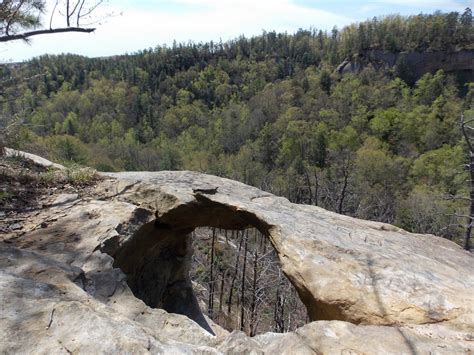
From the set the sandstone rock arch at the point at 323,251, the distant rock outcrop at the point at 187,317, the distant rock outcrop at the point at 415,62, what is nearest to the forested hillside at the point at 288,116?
the distant rock outcrop at the point at 415,62

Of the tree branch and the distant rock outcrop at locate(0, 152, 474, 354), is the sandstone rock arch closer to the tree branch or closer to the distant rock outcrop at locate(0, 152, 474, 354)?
the distant rock outcrop at locate(0, 152, 474, 354)

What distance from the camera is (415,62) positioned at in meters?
76.8

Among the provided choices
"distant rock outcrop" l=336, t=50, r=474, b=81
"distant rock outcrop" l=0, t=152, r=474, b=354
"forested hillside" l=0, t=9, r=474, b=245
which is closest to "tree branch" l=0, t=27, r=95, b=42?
"distant rock outcrop" l=0, t=152, r=474, b=354

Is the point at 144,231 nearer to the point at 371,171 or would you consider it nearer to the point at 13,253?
the point at 13,253

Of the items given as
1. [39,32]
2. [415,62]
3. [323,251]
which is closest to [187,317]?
[323,251]

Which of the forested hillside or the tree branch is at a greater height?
the tree branch

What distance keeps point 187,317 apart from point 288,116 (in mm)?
63120

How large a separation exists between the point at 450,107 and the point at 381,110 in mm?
9612

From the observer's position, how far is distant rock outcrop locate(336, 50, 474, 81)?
241ft

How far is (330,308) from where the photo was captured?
4.24 metres

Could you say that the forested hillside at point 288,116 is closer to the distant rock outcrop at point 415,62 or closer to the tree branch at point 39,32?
the distant rock outcrop at point 415,62

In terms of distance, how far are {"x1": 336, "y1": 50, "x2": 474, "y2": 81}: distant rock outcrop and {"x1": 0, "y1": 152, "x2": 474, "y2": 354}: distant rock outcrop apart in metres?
76.6

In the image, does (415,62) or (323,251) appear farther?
(415,62)

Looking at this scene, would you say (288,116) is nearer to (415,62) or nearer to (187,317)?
(415,62)
